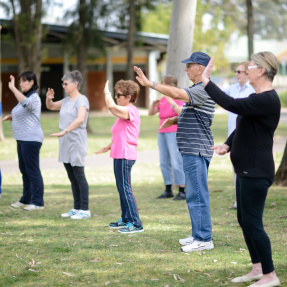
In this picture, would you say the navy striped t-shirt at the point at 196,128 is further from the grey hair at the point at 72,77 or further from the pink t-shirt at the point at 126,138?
the grey hair at the point at 72,77

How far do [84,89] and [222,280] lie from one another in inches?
898

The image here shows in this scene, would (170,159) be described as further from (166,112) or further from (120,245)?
(120,245)

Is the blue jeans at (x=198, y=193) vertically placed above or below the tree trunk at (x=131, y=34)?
below

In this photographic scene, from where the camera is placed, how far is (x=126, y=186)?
6.96m

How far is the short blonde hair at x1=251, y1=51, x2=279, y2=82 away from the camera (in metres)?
4.58

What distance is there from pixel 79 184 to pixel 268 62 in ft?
13.2

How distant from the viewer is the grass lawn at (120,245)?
514 centimetres

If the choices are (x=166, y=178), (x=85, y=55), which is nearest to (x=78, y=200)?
(x=166, y=178)

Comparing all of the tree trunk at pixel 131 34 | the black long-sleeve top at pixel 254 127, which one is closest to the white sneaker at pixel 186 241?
the black long-sleeve top at pixel 254 127

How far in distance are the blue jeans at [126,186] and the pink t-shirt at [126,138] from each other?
0.08m

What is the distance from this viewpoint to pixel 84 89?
2722 cm

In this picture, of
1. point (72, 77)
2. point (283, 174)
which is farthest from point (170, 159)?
point (72, 77)

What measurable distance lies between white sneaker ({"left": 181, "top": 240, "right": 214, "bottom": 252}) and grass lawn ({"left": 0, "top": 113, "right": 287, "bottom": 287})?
0.36 ft

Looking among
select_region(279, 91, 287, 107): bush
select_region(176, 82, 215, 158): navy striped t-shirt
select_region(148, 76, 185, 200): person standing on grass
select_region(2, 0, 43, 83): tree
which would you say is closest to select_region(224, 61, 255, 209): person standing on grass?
select_region(176, 82, 215, 158): navy striped t-shirt
